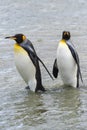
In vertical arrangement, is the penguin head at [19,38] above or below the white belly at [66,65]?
above

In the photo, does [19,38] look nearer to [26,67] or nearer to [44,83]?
[26,67]

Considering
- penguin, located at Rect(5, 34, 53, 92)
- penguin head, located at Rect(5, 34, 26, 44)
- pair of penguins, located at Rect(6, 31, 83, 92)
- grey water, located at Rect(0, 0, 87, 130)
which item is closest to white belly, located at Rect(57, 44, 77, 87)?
pair of penguins, located at Rect(6, 31, 83, 92)

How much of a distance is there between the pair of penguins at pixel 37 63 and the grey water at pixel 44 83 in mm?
150

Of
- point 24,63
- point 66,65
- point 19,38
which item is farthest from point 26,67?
point 66,65

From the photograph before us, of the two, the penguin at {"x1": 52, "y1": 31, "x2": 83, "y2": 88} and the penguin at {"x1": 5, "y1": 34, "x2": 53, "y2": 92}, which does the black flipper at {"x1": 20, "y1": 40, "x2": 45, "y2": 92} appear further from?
the penguin at {"x1": 52, "y1": 31, "x2": 83, "y2": 88}

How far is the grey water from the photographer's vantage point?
6500 mm

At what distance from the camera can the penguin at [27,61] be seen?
7.98 meters

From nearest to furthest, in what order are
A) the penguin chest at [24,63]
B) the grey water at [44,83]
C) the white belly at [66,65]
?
the grey water at [44,83] < the penguin chest at [24,63] < the white belly at [66,65]

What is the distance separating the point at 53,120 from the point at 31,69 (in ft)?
5.74

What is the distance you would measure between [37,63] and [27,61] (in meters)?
0.17

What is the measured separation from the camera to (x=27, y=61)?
801 centimetres

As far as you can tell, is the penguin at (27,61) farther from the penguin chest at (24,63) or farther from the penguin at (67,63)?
the penguin at (67,63)

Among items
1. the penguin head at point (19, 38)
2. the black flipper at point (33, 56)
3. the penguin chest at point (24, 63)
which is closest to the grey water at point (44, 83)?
the black flipper at point (33, 56)

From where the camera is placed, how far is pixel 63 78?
8445 mm
